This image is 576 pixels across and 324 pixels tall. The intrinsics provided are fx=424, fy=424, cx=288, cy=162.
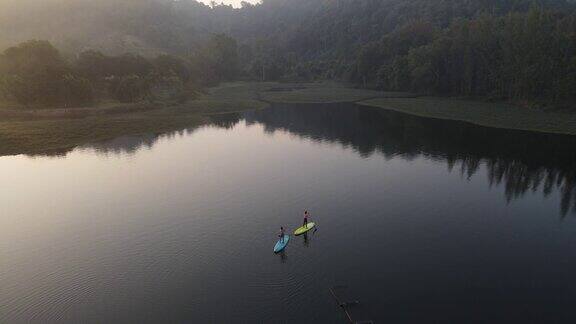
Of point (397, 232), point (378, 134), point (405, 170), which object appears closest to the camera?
point (397, 232)

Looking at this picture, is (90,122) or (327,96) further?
(327,96)

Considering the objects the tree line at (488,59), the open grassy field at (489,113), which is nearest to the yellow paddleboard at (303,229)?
the open grassy field at (489,113)

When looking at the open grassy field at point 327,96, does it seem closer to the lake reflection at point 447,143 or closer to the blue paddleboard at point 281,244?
the lake reflection at point 447,143

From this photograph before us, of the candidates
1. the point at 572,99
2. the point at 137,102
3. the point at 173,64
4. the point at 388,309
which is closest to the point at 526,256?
the point at 388,309

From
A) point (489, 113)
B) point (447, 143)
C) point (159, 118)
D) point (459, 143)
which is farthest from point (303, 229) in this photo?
point (489, 113)

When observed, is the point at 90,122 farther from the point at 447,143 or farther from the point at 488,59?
the point at 488,59

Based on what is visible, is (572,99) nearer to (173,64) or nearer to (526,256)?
(526,256)
